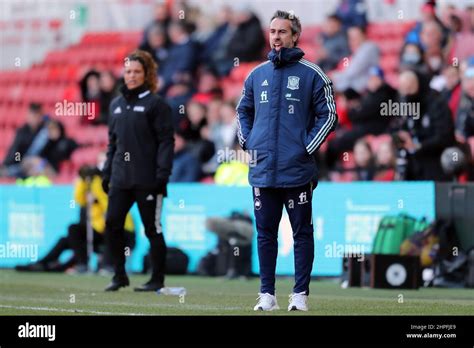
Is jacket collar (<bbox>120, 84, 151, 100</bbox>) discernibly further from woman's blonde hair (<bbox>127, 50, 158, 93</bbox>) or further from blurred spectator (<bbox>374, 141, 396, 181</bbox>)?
blurred spectator (<bbox>374, 141, 396, 181</bbox>)

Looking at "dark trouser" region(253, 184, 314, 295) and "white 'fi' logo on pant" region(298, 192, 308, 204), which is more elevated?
"white 'fi' logo on pant" region(298, 192, 308, 204)

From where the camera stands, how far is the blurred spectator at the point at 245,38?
78.6ft

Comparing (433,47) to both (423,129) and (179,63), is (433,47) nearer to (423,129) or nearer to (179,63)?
(423,129)

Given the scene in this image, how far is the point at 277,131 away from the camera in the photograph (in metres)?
11.8

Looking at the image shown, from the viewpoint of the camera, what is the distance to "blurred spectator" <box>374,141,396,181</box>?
19047 millimetres

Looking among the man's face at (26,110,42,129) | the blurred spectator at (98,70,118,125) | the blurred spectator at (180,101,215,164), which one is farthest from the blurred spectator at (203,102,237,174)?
the man's face at (26,110,42,129)

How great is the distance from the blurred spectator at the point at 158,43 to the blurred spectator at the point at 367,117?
5.55m

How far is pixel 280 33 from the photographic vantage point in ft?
38.9

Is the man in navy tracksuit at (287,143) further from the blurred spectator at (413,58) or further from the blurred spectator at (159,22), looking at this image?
the blurred spectator at (159,22)

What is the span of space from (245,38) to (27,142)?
448cm

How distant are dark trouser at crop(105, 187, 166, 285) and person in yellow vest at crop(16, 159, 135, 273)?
5561mm

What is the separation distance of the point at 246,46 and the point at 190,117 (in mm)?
2296
